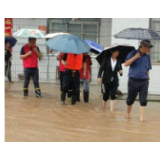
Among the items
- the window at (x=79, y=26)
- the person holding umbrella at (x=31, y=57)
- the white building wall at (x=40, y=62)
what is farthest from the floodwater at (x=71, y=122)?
the window at (x=79, y=26)

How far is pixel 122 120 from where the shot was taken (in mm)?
7648

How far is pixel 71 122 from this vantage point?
725cm

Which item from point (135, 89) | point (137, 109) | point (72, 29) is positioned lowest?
point (137, 109)

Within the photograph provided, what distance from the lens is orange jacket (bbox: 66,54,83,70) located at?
9078mm

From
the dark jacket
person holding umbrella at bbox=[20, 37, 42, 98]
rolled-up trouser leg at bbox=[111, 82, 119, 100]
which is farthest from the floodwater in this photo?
the dark jacket

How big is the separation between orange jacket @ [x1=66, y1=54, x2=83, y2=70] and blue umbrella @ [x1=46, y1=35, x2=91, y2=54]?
0.41m

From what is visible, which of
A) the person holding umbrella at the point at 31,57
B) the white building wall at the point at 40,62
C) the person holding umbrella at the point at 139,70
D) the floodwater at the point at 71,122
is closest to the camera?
the floodwater at the point at 71,122

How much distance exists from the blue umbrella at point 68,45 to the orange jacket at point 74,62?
409 mm

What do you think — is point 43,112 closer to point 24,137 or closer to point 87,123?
point 87,123

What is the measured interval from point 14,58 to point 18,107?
5246 millimetres

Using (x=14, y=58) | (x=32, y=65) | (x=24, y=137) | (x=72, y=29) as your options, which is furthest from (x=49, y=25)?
(x=24, y=137)

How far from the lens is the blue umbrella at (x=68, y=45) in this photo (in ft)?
28.0

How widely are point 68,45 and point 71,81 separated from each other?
1030 millimetres

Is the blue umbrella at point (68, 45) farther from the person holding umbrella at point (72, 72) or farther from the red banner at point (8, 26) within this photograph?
the red banner at point (8, 26)
